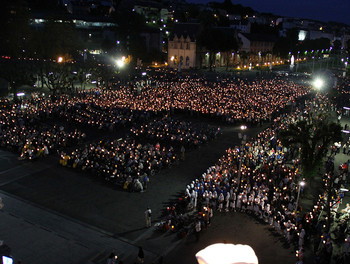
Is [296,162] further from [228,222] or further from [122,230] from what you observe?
[122,230]

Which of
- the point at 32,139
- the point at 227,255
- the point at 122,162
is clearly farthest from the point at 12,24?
the point at 227,255

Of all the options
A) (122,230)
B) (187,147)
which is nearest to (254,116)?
(187,147)

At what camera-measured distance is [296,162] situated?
20016mm

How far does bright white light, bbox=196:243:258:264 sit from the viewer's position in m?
5.48

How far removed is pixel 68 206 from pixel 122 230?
3.35 metres

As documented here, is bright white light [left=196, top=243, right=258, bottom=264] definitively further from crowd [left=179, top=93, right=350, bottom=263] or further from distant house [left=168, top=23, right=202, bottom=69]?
distant house [left=168, top=23, right=202, bottom=69]

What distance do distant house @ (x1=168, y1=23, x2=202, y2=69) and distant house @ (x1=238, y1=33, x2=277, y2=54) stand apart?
14.7 meters

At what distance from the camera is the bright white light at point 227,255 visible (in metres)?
5.48

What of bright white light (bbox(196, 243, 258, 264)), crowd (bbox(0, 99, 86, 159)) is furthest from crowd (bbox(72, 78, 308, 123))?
bright white light (bbox(196, 243, 258, 264))

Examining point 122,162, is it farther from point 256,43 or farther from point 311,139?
point 256,43

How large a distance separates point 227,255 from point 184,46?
226ft

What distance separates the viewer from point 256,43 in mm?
83000

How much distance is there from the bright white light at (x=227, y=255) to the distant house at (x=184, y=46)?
2622 inches

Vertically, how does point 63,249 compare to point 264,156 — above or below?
below
